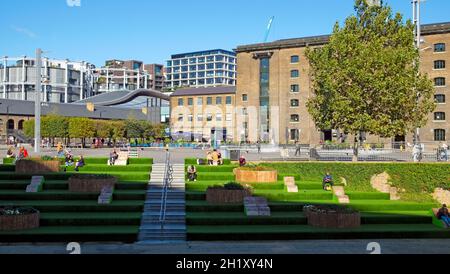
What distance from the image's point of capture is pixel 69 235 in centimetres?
2162

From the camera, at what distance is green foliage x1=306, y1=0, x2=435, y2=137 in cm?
3681

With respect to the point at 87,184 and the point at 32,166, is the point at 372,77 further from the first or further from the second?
the point at 32,166

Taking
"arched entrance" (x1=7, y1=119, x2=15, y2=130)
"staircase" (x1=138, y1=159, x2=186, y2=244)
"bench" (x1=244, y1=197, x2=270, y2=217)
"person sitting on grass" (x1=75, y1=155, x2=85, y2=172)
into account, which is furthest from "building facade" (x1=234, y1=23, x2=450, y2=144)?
"bench" (x1=244, y1=197, x2=270, y2=217)

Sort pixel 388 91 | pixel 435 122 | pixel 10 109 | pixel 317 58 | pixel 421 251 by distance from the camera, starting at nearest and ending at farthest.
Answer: pixel 421 251 < pixel 388 91 < pixel 317 58 < pixel 435 122 < pixel 10 109

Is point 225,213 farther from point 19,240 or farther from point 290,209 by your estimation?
point 19,240

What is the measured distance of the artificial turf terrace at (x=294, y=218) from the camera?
22.7m

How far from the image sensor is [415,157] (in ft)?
127

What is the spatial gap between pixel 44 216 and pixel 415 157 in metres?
28.6

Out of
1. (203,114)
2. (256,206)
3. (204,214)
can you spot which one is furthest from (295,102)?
(204,214)

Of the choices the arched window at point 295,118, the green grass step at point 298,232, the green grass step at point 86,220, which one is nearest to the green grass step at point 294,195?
the green grass step at point 298,232

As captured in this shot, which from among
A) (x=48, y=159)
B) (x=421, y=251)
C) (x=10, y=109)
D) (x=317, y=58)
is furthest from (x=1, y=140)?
(x=421, y=251)

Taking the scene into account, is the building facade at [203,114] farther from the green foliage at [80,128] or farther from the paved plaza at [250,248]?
the paved plaza at [250,248]

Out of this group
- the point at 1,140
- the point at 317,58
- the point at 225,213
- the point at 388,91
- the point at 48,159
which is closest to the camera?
the point at 225,213

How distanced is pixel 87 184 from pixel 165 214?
248 inches
